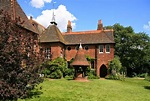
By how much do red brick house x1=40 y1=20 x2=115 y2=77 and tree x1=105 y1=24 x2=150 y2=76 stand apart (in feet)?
52.1

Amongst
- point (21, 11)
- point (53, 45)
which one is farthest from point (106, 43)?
point (21, 11)

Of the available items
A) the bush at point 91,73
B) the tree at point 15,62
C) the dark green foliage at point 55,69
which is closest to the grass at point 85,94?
the tree at point 15,62

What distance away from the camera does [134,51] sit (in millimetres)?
51969

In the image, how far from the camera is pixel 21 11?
27.9 meters

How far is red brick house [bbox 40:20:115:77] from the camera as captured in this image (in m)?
35.8

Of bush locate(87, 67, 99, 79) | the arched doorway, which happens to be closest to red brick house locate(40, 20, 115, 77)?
the arched doorway

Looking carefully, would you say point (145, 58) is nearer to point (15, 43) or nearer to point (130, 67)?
point (130, 67)

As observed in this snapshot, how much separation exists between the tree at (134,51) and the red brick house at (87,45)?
15.9 meters

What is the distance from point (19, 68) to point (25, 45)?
1.69 m

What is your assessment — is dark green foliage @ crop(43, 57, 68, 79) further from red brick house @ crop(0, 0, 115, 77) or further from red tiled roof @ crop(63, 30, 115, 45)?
red tiled roof @ crop(63, 30, 115, 45)

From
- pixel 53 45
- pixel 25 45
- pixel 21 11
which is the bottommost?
pixel 25 45

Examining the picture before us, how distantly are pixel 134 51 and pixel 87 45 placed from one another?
19.9 metres

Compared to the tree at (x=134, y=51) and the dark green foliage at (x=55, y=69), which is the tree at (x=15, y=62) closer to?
the dark green foliage at (x=55, y=69)

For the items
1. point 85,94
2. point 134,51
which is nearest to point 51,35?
point 85,94
